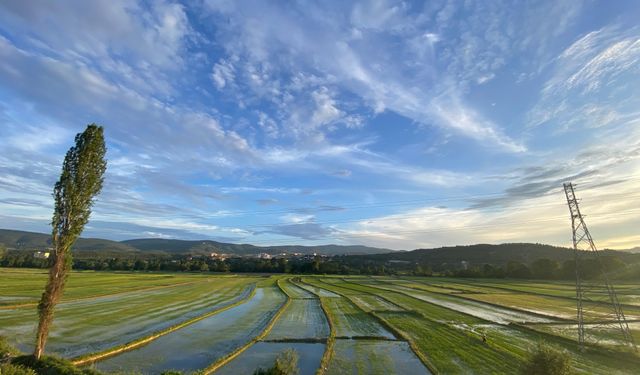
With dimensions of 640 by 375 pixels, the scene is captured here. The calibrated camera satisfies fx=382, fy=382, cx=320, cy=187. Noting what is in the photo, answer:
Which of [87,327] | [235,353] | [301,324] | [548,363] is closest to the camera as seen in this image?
[548,363]

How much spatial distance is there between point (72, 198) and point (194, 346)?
13546 millimetres

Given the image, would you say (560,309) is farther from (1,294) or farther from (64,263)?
(1,294)

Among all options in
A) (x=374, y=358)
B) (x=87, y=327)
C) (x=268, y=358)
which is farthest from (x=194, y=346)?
(x=374, y=358)

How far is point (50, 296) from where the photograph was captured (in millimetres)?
21672

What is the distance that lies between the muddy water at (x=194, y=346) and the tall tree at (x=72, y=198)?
565cm

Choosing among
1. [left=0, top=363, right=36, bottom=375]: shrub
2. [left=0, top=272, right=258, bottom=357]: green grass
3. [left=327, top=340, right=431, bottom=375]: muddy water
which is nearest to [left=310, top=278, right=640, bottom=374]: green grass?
[left=327, top=340, right=431, bottom=375]: muddy water

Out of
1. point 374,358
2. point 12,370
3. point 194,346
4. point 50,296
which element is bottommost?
point 194,346

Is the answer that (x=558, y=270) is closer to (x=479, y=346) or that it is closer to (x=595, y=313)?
(x=595, y=313)

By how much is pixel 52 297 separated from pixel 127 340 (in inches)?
353

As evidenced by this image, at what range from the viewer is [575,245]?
100ft

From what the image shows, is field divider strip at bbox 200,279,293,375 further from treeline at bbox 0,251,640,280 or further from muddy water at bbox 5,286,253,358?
treeline at bbox 0,251,640,280

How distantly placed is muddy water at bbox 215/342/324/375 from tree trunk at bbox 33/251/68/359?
953 cm

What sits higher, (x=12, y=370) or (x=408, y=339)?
(x=408, y=339)

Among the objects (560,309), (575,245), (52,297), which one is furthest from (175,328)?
(560,309)
